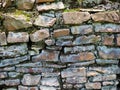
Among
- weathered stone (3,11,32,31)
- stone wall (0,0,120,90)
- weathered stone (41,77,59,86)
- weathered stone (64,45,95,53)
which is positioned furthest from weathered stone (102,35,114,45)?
weathered stone (3,11,32,31)

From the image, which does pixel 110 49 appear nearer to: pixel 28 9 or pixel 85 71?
pixel 85 71

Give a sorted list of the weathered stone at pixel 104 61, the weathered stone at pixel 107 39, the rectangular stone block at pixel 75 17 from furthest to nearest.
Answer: the weathered stone at pixel 104 61 → the weathered stone at pixel 107 39 → the rectangular stone block at pixel 75 17

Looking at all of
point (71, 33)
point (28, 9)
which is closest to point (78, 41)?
point (71, 33)

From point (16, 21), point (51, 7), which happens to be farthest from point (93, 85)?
point (16, 21)

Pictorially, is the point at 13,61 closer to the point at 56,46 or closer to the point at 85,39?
the point at 56,46

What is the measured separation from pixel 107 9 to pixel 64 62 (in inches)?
36.8

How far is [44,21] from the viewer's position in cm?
396

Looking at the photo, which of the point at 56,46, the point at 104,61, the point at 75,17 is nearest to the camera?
the point at 75,17

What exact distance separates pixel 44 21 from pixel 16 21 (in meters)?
0.37

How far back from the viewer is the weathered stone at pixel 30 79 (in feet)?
13.9

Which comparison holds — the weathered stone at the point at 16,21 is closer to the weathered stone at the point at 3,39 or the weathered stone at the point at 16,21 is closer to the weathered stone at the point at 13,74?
the weathered stone at the point at 3,39

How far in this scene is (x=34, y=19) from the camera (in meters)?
4.00

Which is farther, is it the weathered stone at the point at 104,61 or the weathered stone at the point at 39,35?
the weathered stone at the point at 104,61

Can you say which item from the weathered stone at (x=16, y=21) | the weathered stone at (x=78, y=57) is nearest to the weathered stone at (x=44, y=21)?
the weathered stone at (x=16, y=21)
